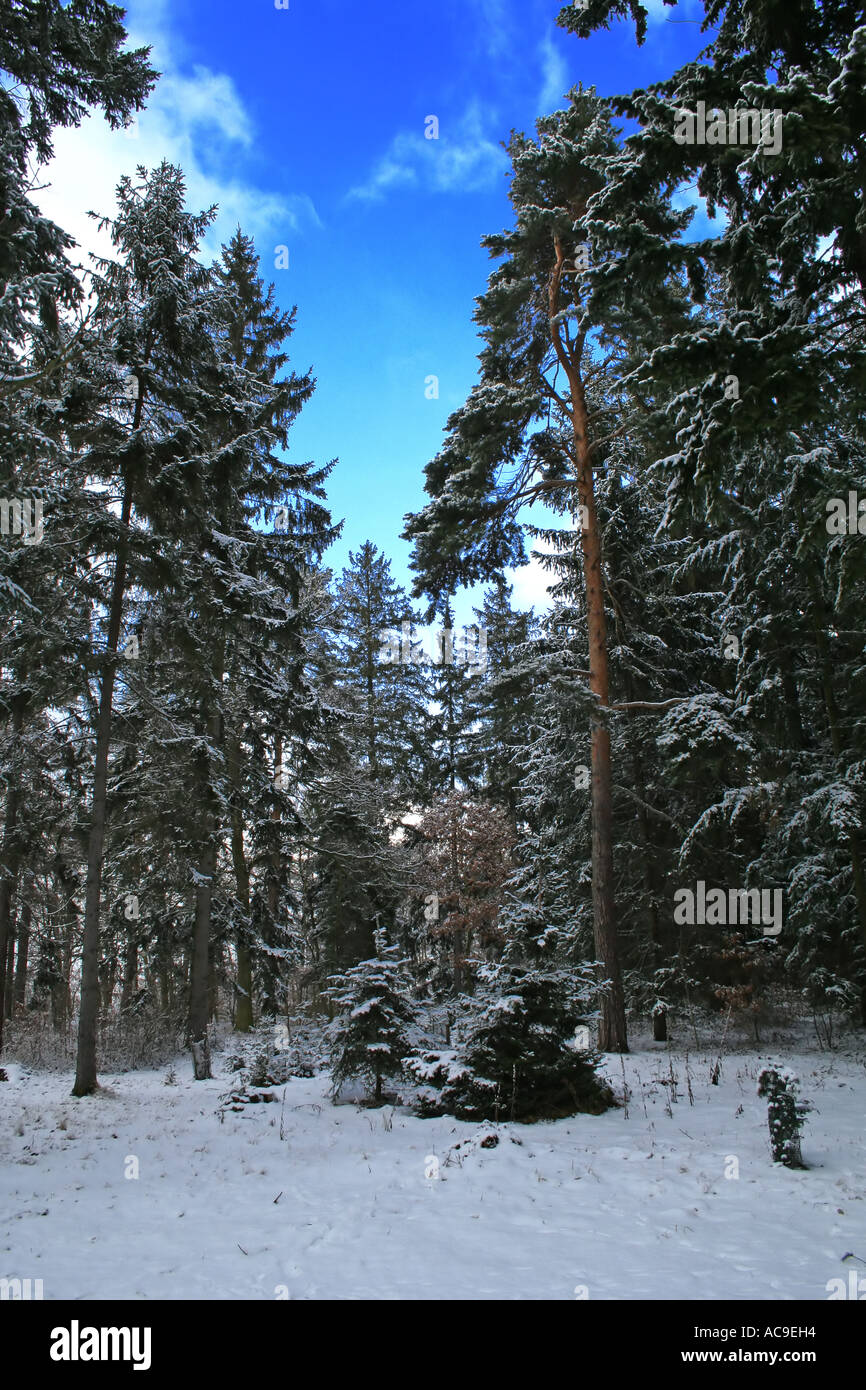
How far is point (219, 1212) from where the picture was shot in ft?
22.1

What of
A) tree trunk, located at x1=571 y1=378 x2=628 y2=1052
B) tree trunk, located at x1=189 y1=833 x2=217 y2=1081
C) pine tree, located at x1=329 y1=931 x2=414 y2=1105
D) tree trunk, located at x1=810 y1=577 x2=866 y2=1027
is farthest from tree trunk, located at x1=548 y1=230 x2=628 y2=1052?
tree trunk, located at x1=189 y1=833 x2=217 y2=1081

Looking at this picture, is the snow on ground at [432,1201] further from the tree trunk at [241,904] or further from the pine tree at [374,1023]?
the tree trunk at [241,904]

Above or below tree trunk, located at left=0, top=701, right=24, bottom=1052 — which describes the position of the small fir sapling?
below

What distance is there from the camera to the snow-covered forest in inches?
251

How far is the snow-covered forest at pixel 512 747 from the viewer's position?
638cm

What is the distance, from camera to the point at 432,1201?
6.75 metres

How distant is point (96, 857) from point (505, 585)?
955 centimetres

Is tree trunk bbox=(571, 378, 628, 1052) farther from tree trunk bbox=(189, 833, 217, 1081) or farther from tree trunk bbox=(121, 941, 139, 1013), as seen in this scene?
tree trunk bbox=(121, 941, 139, 1013)

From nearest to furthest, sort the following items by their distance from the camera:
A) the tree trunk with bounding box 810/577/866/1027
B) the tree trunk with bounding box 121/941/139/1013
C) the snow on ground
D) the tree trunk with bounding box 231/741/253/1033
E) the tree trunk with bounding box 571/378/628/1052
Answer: the snow on ground → the tree trunk with bounding box 571/378/628/1052 → the tree trunk with bounding box 810/577/866/1027 → the tree trunk with bounding box 231/741/253/1033 → the tree trunk with bounding box 121/941/139/1013

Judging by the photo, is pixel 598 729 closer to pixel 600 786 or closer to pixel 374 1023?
pixel 600 786

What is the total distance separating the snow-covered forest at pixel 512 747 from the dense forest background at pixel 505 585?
0.09 metres

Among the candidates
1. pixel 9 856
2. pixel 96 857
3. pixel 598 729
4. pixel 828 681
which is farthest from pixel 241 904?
pixel 828 681

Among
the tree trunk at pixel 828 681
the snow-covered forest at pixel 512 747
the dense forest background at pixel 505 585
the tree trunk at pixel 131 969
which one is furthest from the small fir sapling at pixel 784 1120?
the tree trunk at pixel 131 969

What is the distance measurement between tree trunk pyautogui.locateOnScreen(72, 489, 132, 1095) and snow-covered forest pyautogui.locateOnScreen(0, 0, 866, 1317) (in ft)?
0.25
